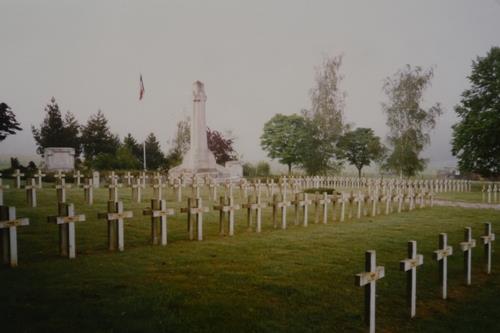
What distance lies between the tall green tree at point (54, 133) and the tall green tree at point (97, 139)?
4.25ft

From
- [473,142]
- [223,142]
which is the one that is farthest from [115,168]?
[473,142]

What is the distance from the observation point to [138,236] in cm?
970

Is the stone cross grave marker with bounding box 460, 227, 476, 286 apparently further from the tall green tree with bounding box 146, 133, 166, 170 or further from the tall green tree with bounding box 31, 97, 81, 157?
the tall green tree with bounding box 31, 97, 81, 157

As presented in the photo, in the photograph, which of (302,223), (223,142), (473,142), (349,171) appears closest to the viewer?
(302,223)

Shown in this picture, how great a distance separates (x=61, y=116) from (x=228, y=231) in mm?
59054

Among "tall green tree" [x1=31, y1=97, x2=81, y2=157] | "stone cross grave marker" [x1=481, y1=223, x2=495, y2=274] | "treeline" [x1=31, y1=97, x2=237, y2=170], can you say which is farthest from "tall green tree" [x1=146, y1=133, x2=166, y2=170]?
"stone cross grave marker" [x1=481, y1=223, x2=495, y2=274]

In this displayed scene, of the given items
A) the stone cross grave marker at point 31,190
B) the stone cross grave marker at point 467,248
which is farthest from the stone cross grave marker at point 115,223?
the stone cross grave marker at point 31,190

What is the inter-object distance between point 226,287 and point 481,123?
3536cm

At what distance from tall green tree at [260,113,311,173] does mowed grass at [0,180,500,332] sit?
4870cm

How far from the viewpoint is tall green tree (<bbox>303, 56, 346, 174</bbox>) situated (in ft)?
130

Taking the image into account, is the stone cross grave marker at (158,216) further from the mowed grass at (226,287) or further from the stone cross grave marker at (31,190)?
the stone cross grave marker at (31,190)

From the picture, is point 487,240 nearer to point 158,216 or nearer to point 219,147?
point 158,216

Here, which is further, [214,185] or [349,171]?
[349,171]

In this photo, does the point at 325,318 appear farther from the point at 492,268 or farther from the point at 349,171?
the point at 349,171
